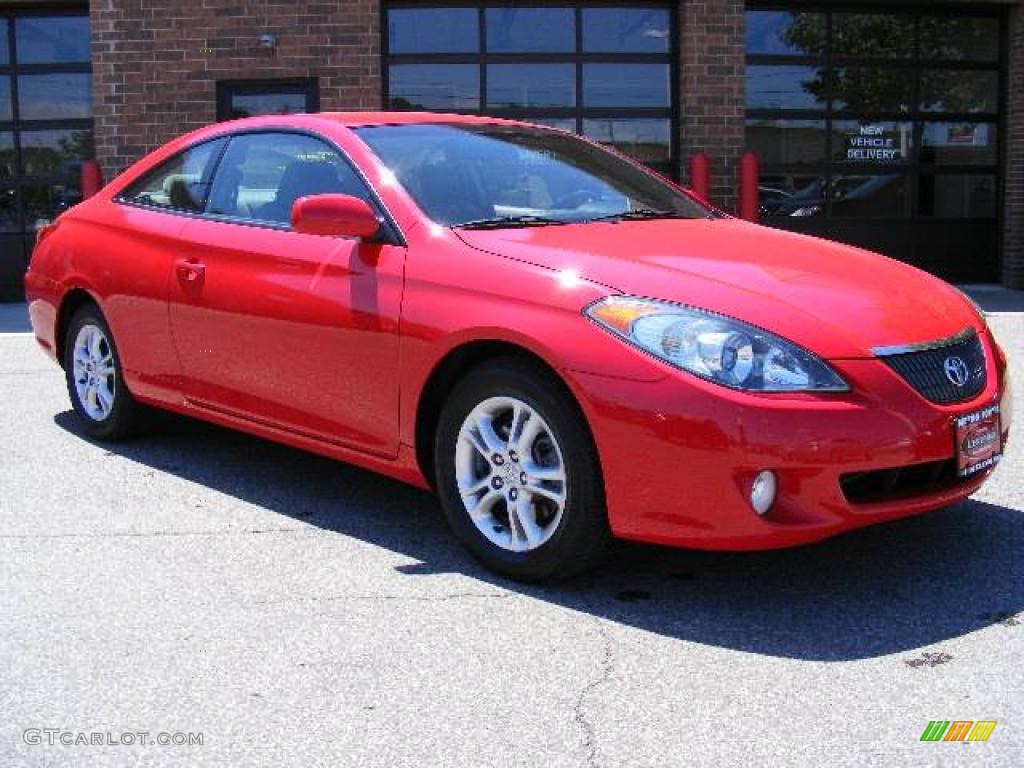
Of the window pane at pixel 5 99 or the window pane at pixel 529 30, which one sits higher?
the window pane at pixel 529 30

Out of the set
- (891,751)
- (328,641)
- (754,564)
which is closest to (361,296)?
(328,641)

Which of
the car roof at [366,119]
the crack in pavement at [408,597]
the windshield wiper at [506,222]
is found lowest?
the crack in pavement at [408,597]

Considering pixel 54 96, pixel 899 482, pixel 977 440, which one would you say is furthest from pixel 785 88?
pixel 899 482

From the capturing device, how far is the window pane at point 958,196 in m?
13.6

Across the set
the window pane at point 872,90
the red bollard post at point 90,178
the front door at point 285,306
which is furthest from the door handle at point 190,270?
the window pane at point 872,90

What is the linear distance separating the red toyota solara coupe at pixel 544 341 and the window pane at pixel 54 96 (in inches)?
319

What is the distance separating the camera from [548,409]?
12.4 feet

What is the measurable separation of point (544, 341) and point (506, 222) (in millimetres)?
783

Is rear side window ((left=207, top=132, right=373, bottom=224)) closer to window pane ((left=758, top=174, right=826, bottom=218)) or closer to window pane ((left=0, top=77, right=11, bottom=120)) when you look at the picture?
window pane ((left=758, top=174, right=826, bottom=218))

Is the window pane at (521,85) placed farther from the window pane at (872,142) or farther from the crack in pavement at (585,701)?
the crack in pavement at (585,701)

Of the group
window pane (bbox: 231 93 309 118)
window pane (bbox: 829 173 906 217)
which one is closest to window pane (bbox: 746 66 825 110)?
window pane (bbox: 829 173 906 217)

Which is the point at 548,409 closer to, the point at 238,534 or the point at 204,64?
the point at 238,534

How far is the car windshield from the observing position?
4.50m

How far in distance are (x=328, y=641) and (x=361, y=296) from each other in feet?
4.26
